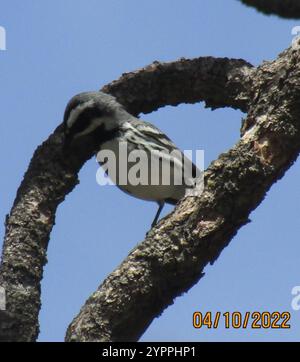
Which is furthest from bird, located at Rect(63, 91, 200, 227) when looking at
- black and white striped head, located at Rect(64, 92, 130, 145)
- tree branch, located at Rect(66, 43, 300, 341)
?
tree branch, located at Rect(66, 43, 300, 341)

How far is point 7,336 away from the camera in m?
6.81

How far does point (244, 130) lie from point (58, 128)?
2.04 m

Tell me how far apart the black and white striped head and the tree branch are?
2.15 meters

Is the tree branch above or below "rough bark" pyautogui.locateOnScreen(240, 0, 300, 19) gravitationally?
below

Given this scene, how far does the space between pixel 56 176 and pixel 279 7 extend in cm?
243

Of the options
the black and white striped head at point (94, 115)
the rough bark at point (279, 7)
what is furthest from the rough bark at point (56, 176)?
the rough bark at point (279, 7)

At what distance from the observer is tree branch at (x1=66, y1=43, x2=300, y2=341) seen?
635 centimetres

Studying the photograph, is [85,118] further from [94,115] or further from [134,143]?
[134,143]

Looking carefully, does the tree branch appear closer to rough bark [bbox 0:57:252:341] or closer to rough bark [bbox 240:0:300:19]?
rough bark [bbox 0:57:252:341]

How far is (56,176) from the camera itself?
7836 millimetres

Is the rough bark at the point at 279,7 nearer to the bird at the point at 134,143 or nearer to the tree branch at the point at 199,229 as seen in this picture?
the tree branch at the point at 199,229

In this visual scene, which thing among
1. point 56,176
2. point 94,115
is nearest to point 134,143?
point 94,115

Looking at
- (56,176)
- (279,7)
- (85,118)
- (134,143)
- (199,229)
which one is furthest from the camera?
(85,118)
